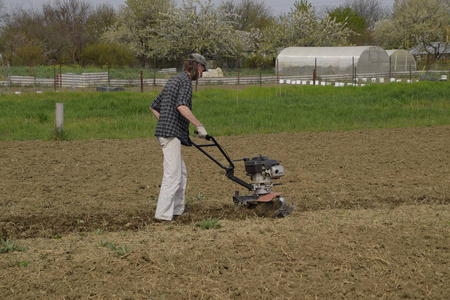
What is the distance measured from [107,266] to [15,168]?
224 inches

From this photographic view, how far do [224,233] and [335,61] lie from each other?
3583 cm

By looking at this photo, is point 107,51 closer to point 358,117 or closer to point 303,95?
point 303,95

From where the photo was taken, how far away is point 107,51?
43375mm

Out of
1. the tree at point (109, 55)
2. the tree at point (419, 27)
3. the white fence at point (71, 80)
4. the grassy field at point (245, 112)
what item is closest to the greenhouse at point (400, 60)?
the tree at point (419, 27)

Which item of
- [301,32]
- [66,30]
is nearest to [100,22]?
[66,30]

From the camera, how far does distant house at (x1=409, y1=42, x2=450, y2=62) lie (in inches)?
2331

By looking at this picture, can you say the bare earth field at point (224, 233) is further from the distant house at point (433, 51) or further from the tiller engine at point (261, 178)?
the distant house at point (433, 51)

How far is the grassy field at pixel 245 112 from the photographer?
14.6m

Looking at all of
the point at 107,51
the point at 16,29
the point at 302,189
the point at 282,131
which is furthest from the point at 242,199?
the point at 16,29

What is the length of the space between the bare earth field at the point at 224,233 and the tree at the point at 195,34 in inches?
1344

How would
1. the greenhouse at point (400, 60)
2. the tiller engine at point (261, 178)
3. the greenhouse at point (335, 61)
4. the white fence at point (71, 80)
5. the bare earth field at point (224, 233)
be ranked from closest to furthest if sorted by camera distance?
1. the bare earth field at point (224, 233)
2. the tiller engine at point (261, 178)
3. the white fence at point (71, 80)
4. the greenhouse at point (335, 61)
5. the greenhouse at point (400, 60)

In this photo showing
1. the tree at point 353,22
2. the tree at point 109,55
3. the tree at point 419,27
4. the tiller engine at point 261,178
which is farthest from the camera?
the tree at point 353,22

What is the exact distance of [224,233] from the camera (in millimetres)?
5789

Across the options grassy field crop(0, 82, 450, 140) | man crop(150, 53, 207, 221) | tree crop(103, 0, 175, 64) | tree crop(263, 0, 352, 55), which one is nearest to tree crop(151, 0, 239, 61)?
tree crop(103, 0, 175, 64)
